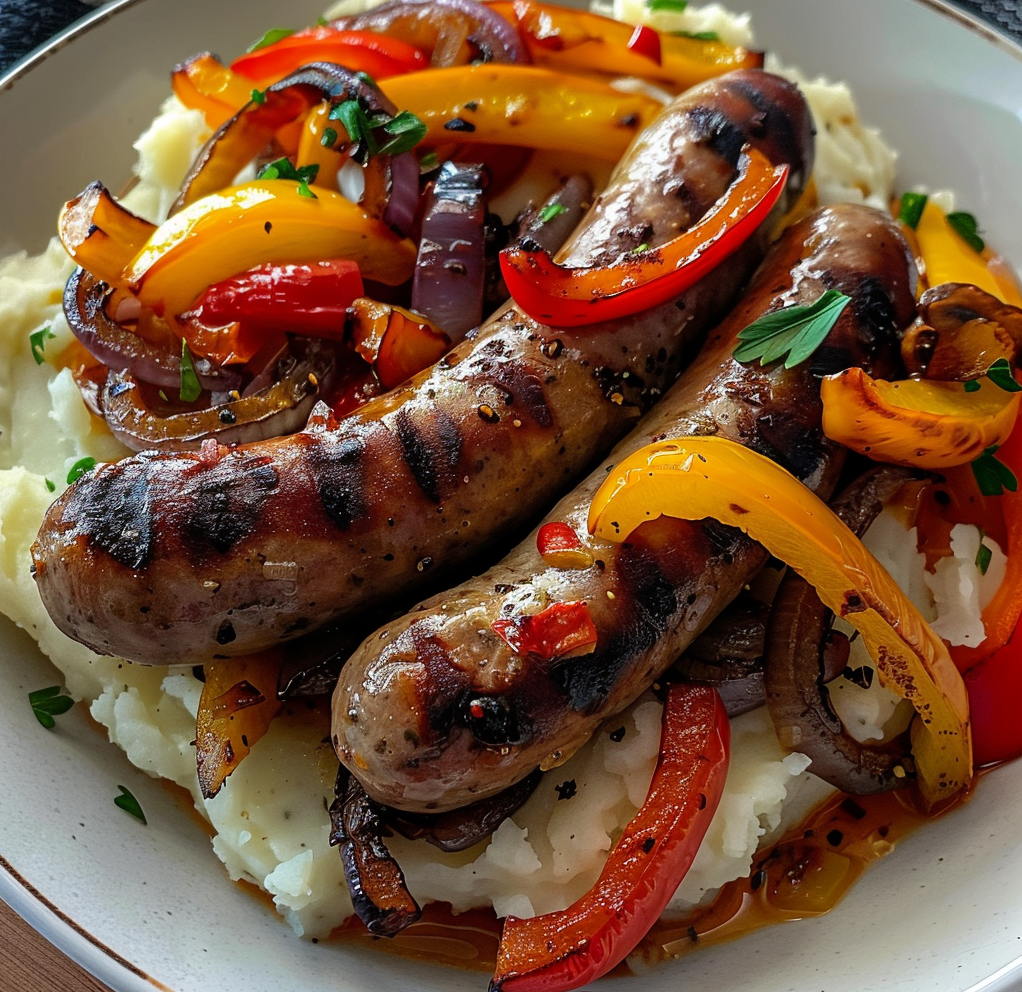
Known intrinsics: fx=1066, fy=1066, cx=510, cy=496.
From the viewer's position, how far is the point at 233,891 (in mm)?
3244

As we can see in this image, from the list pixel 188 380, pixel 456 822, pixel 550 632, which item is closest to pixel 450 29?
pixel 188 380

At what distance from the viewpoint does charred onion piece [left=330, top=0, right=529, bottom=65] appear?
4.09 m

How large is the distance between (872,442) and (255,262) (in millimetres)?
2025

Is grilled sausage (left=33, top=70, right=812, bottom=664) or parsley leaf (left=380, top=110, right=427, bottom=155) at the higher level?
parsley leaf (left=380, top=110, right=427, bottom=155)

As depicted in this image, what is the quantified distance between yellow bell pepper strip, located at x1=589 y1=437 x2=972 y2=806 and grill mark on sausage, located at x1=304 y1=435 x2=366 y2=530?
0.62 meters

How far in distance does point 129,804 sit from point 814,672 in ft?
6.87

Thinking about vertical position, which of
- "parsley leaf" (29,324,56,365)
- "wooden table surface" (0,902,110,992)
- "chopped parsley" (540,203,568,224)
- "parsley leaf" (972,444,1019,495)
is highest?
"parsley leaf" (29,324,56,365)

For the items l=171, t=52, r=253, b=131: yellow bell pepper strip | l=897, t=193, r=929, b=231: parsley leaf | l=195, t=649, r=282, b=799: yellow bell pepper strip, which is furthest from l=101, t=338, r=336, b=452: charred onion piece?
l=897, t=193, r=929, b=231: parsley leaf

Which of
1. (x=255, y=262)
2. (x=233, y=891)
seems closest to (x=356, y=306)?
(x=255, y=262)

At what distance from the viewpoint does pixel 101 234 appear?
11.7ft

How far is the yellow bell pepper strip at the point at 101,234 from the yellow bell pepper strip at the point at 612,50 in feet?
5.52

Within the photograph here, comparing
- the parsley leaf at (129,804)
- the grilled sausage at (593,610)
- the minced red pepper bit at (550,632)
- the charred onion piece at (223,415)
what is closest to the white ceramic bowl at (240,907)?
the parsley leaf at (129,804)

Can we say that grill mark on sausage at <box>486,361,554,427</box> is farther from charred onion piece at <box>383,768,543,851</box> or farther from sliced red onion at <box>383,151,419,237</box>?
charred onion piece at <box>383,768,543,851</box>

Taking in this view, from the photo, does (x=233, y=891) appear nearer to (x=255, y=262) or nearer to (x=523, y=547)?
(x=523, y=547)
